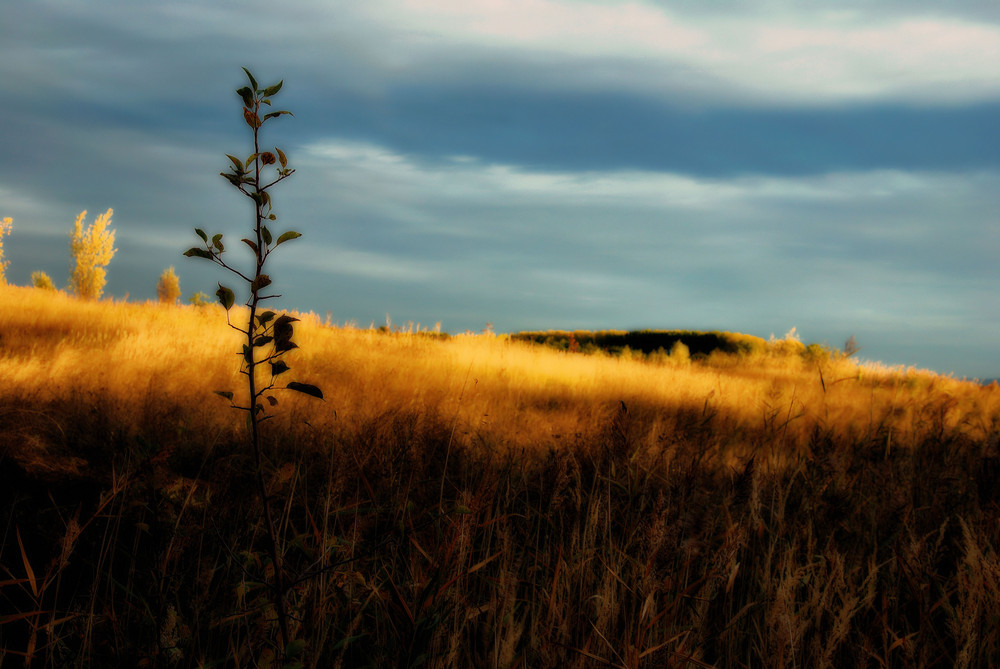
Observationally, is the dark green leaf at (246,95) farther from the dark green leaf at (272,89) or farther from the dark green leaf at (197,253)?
the dark green leaf at (197,253)

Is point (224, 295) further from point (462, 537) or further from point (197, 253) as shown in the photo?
point (462, 537)

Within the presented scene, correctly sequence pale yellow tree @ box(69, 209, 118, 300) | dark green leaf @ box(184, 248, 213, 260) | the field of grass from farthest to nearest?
pale yellow tree @ box(69, 209, 118, 300) < the field of grass < dark green leaf @ box(184, 248, 213, 260)

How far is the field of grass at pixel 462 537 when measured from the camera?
1578 millimetres

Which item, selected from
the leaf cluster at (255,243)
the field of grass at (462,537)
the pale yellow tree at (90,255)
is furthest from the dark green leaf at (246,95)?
the pale yellow tree at (90,255)

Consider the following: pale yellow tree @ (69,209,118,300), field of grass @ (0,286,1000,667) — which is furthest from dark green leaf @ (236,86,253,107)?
pale yellow tree @ (69,209,118,300)

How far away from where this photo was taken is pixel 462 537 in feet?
5.22

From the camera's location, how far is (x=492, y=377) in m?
7.77

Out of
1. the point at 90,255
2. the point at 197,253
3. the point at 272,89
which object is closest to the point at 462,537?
the point at 197,253

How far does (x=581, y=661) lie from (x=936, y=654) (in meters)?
1.41

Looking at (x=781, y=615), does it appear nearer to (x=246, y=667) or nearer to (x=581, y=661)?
(x=581, y=661)

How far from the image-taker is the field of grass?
158cm

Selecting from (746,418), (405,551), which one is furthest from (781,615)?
(746,418)

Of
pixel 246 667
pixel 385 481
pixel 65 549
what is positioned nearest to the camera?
pixel 65 549

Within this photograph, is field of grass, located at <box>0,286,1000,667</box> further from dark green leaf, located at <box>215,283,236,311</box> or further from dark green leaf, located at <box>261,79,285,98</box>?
dark green leaf, located at <box>261,79,285,98</box>
